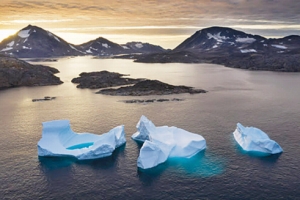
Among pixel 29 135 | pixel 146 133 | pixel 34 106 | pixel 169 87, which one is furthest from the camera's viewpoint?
pixel 169 87

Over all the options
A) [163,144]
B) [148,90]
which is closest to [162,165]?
[163,144]

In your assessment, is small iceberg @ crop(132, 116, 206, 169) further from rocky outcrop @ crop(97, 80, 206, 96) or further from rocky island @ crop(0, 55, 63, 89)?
rocky island @ crop(0, 55, 63, 89)

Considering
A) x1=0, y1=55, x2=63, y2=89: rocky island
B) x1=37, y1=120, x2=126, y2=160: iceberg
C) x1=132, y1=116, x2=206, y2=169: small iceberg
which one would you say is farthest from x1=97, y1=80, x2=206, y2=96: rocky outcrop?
x1=37, y1=120, x2=126, y2=160: iceberg

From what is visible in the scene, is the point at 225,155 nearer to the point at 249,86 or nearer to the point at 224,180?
the point at 224,180

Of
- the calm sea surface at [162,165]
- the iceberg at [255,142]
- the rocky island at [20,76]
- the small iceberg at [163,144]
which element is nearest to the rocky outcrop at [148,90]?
the calm sea surface at [162,165]

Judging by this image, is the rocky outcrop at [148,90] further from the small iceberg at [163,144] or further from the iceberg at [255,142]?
the iceberg at [255,142]

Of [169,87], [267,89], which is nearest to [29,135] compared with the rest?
[169,87]

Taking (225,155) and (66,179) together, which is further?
(225,155)
